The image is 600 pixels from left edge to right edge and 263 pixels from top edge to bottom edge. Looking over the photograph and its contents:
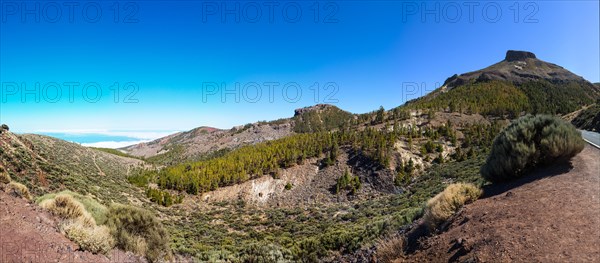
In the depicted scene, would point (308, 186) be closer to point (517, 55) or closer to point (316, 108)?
point (316, 108)

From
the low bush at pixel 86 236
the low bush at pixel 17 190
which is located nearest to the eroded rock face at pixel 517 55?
the low bush at pixel 86 236

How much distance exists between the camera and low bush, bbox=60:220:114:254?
9203 mm

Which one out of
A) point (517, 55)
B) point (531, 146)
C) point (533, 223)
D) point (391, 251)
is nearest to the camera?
point (533, 223)

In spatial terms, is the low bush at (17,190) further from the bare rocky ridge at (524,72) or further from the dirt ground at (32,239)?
the bare rocky ridge at (524,72)

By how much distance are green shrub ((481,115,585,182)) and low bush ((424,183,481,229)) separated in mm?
1382

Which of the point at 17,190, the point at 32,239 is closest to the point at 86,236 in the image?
the point at 32,239

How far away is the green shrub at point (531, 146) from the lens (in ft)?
33.6

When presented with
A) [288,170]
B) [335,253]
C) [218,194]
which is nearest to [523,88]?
[288,170]

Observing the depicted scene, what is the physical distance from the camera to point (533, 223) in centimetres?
765

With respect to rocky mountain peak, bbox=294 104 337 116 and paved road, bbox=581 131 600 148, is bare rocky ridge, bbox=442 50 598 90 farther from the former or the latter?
paved road, bbox=581 131 600 148

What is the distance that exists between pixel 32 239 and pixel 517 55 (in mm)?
184674

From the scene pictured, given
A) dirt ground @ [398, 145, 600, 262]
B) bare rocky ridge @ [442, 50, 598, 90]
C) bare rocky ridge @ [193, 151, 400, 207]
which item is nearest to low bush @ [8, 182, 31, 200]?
dirt ground @ [398, 145, 600, 262]

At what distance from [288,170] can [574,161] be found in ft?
146

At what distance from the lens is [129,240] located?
11.2 m
